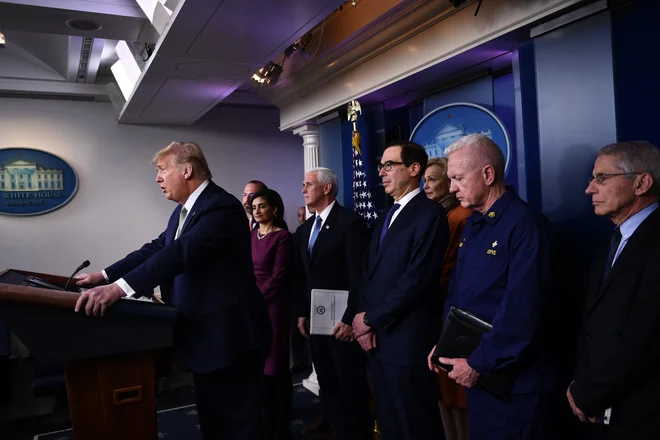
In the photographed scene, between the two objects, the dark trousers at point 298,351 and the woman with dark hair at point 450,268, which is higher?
the woman with dark hair at point 450,268

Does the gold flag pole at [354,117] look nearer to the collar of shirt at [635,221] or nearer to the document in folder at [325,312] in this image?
the document in folder at [325,312]

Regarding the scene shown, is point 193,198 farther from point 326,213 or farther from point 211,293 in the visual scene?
point 326,213

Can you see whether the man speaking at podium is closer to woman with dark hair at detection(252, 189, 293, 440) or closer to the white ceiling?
woman with dark hair at detection(252, 189, 293, 440)

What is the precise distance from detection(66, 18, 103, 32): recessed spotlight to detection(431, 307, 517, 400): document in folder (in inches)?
116

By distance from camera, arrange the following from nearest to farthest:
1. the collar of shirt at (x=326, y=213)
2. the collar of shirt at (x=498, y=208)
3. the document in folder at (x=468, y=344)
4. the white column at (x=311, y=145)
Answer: the document in folder at (x=468, y=344) → the collar of shirt at (x=498, y=208) → the collar of shirt at (x=326, y=213) → the white column at (x=311, y=145)

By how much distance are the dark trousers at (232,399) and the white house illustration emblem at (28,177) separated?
4588 millimetres

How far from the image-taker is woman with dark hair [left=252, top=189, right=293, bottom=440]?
124 inches

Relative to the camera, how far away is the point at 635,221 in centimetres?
167

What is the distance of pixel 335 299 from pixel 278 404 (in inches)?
32.8

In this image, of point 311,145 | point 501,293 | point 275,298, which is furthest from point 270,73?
point 501,293

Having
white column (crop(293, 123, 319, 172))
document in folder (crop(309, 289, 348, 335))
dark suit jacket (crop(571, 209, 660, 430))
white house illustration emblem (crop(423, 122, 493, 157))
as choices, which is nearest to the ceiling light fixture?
white column (crop(293, 123, 319, 172))

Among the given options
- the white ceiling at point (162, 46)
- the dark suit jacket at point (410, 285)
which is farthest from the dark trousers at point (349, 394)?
the white ceiling at point (162, 46)

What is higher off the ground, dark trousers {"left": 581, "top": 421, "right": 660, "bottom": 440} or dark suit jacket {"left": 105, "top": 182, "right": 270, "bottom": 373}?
dark suit jacket {"left": 105, "top": 182, "right": 270, "bottom": 373}

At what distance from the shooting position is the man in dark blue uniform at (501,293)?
1.72 meters
